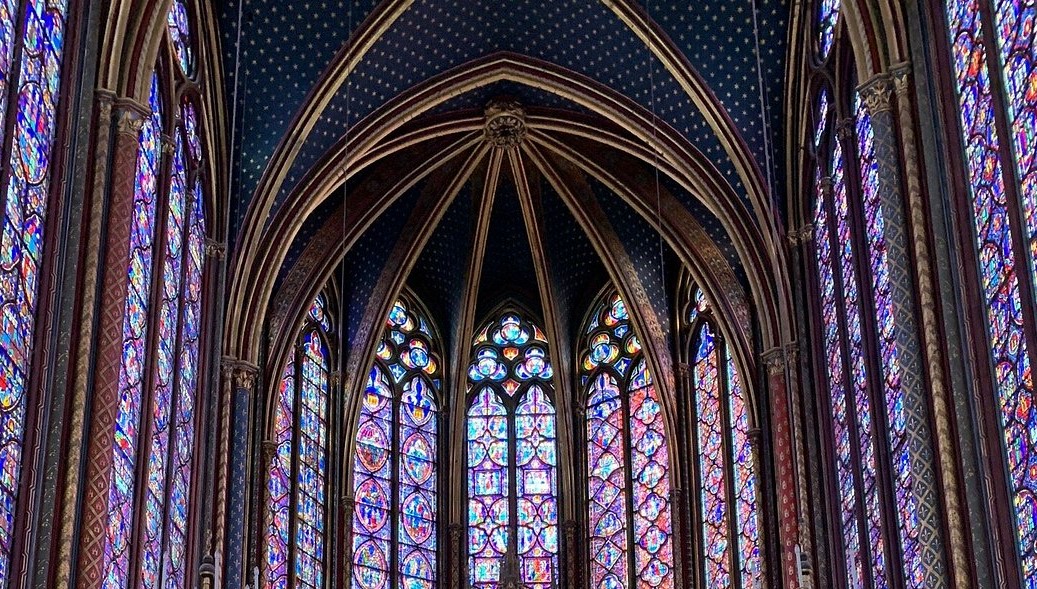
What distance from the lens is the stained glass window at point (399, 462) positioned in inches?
1105

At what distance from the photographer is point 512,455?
97.1ft

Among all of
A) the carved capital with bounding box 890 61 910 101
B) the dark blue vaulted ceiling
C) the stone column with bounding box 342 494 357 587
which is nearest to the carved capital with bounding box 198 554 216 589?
the dark blue vaulted ceiling

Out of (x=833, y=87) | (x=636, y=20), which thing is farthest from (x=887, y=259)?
(x=636, y=20)

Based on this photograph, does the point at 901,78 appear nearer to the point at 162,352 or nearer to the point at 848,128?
the point at 848,128

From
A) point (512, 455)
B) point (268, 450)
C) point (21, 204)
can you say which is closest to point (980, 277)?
point (21, 204)

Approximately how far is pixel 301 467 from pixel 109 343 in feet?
32.3

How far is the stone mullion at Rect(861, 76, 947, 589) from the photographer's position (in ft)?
55.9

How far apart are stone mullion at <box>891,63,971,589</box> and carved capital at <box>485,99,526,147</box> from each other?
28.1 feet

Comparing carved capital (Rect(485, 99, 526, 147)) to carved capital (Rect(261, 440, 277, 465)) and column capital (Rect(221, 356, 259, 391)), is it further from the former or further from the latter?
carved capital (Rect(261, 440, 277, 465))

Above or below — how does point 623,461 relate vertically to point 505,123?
below

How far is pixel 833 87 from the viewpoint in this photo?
21.3 meters

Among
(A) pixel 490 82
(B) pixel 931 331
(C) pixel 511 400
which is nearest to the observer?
(B) pixel 931 331

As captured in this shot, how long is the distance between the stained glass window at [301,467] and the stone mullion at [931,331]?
433 inches

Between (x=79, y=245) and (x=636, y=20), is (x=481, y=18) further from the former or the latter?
(x=79, y=245)
